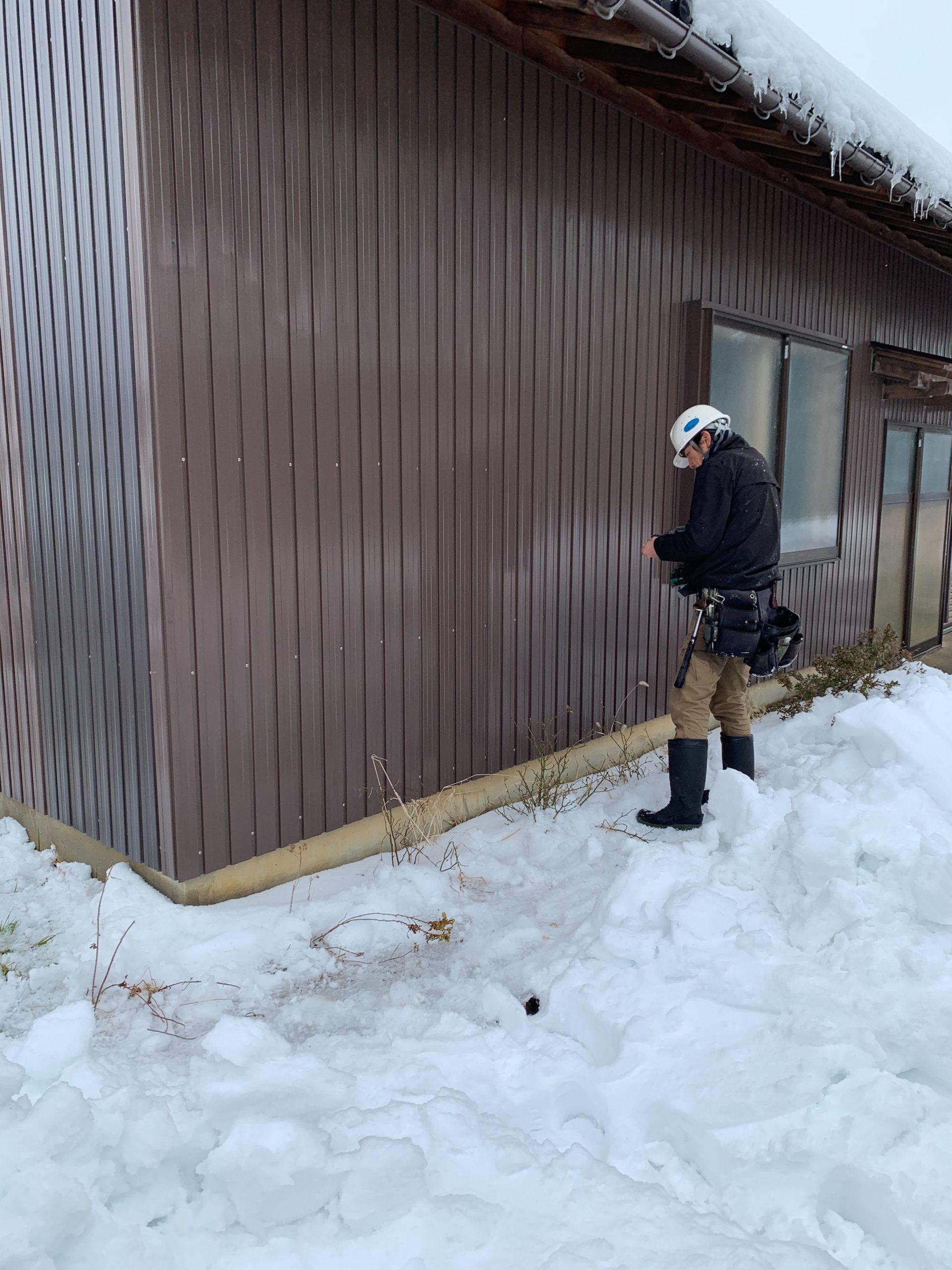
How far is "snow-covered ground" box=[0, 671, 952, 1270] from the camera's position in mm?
1684

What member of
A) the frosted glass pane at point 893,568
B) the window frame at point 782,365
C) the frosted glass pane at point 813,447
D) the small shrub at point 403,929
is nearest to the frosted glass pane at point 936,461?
the frosted glass pane at point 893,568

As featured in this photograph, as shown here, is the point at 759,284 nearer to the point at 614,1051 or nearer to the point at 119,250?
the point at 119,250

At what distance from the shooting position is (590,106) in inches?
167

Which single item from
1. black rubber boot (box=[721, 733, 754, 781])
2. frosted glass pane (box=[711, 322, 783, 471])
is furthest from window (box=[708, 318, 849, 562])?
black rubber boot (box=[721, 733, 754, 781])

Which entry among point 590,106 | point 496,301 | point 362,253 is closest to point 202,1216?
point 362,253

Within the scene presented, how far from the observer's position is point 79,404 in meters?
3.10

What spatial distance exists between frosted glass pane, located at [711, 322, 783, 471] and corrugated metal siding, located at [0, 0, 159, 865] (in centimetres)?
339

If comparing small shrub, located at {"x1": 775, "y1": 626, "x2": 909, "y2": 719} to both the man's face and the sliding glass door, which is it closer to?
the sliding glass door

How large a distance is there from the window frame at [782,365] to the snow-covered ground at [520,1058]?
97.6 inches

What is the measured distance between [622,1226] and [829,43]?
130188 millimetres

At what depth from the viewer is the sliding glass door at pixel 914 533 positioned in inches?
300

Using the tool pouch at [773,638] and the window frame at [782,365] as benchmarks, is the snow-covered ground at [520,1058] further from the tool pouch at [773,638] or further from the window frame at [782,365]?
the window frame at [782,365]

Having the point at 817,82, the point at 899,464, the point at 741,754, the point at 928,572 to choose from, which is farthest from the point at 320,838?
the point at 928,572

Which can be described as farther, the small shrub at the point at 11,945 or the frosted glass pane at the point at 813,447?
the frosted glass pane at the point at 813,447
